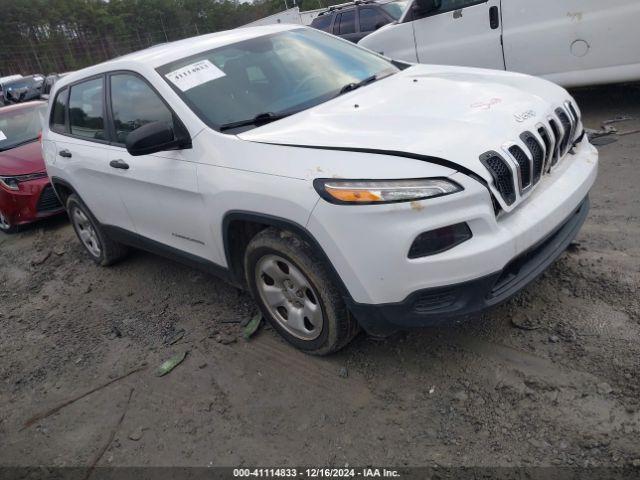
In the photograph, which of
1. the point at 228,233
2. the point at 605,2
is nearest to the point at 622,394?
the point at 228,233

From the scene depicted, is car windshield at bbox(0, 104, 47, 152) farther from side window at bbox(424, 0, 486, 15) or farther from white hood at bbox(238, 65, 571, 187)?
white hood at bbox(238, 65, 571, 187)

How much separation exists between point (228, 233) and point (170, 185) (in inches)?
21.8

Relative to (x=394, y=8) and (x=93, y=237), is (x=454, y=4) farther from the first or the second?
(x=93, y=237)

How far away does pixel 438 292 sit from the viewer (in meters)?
2.49

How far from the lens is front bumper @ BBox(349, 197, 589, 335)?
2494mm

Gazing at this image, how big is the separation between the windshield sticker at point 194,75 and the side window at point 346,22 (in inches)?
342

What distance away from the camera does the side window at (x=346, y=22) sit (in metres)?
11.5

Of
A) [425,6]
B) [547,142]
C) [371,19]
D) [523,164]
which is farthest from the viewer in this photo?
[371,19]

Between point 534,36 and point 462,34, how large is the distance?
0.89m

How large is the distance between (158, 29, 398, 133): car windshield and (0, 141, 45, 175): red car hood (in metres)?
4.05

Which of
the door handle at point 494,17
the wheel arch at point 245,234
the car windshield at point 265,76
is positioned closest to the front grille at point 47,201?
the car windshield at point 265,76

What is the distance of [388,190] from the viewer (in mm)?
2422

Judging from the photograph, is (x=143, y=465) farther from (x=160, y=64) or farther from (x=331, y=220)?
(x=160, y=64)

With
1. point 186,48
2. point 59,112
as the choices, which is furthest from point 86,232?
point 186,48
